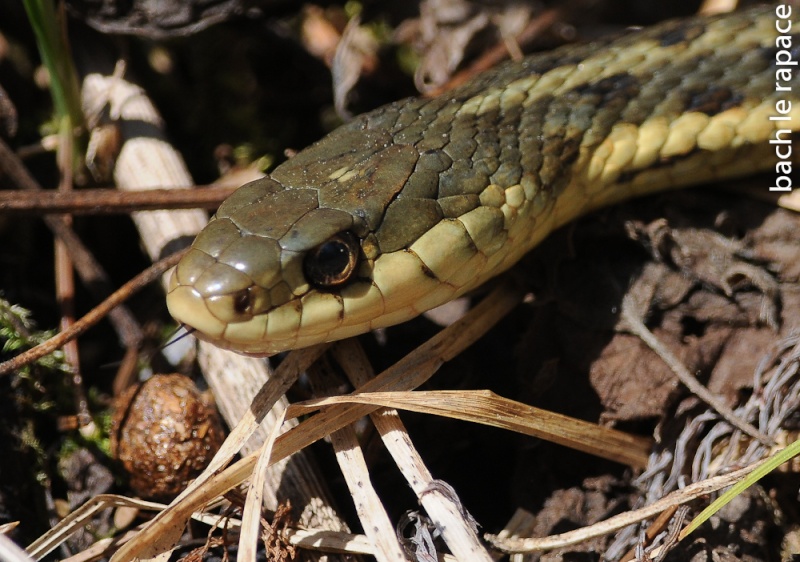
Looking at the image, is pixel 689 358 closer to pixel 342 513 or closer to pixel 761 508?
pixel 761 508

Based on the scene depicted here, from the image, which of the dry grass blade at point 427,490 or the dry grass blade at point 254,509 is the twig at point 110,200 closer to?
the dry grass blade at point 427,490

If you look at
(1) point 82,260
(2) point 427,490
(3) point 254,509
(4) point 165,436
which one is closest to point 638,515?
(2) point 427,490

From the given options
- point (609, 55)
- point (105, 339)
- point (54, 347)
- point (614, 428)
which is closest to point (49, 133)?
point (105, 339)

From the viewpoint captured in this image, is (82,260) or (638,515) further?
(82,260)

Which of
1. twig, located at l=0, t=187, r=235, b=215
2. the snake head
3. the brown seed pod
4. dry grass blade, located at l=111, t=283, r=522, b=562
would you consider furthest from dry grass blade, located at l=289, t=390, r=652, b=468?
twig, located at l=0, t=187, r=235, b=215

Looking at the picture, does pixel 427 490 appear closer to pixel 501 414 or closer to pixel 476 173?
pixel 501 414

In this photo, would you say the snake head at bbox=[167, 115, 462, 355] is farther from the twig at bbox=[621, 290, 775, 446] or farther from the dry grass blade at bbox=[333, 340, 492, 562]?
the twig at bbox=[621, 290, 775, 446]
